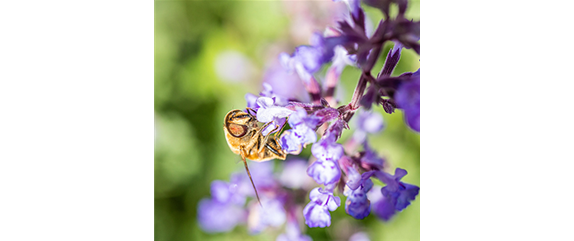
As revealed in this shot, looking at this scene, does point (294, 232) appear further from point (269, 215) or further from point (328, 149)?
point (328, 149)

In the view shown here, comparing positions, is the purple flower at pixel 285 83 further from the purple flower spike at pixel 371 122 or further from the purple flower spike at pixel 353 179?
the purple flower spike at pixel 353 179

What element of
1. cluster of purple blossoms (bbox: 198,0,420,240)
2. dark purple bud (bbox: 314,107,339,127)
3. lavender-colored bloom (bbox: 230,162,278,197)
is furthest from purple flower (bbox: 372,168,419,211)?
lavender-colored bloom (bbox: 230,162,278,197)

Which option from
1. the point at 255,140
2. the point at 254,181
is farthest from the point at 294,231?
the point at 255,140

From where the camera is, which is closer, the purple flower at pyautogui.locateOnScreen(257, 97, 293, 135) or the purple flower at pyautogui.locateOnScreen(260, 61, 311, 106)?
the purple flower at pyautogui.locateOnScreen(257, 97, 293, 135)

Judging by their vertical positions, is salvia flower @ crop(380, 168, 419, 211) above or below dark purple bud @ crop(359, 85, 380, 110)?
below

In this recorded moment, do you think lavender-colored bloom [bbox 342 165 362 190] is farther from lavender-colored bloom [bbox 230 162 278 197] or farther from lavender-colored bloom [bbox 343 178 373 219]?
lavender-colored bloom [bbox 230 162 278 197]
